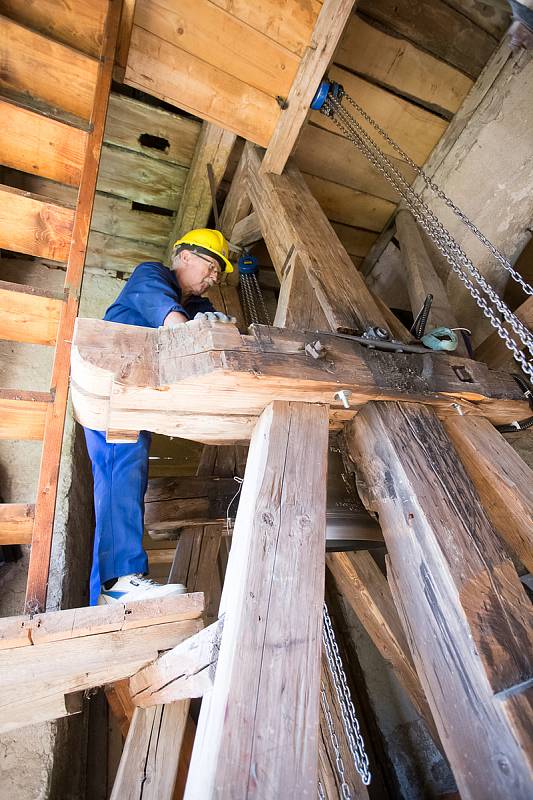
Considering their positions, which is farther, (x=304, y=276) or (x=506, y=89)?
(x=506, y=89)

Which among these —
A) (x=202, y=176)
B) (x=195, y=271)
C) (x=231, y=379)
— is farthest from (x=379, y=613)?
(x=202, y=176)

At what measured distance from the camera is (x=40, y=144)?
2025 millimetres

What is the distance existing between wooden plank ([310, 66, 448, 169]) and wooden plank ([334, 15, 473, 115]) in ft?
0.15

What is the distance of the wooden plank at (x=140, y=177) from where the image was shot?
313 cm

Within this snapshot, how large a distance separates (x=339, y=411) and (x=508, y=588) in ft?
2.15

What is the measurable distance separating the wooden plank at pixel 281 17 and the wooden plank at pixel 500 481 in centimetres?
204

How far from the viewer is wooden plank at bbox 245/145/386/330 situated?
1697 mm

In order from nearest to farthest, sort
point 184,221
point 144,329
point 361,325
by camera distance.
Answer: point 144,329
point 361,325
point 184,221

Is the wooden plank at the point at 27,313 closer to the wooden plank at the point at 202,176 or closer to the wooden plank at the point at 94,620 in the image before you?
the wooden plank at the point at 94,620

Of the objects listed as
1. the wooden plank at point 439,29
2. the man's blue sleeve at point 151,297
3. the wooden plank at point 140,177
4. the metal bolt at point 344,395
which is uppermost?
the wooden plank at point 140,177

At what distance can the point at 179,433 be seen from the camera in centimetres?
146

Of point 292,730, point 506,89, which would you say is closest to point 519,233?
point 506,89

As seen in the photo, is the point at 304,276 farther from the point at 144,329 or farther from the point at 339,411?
the point at 144,329

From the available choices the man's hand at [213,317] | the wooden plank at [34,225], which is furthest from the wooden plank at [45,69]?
the man's hand at [213,317]
